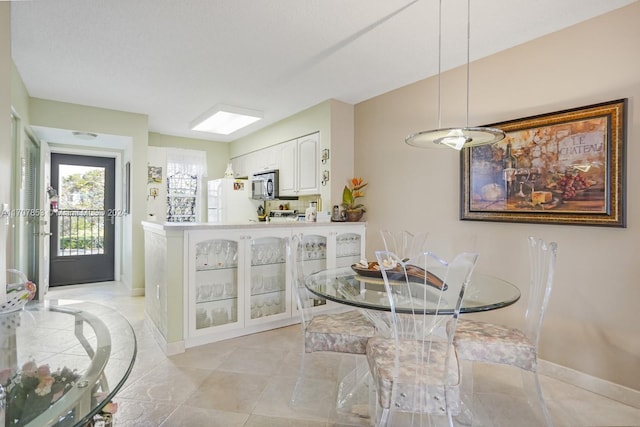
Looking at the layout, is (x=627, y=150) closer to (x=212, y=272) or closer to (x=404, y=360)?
(x=404, y=360)

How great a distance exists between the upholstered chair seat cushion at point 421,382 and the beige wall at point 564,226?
4.32 feet

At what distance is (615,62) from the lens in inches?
84.4

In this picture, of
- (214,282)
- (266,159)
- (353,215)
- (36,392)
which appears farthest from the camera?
(266,159)

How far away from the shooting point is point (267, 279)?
131 inches

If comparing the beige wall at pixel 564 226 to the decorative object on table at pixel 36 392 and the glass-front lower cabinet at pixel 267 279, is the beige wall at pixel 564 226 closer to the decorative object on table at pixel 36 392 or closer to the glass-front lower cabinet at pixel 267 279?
the glass-front lower cabinet at pixel 267 279

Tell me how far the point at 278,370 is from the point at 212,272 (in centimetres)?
105

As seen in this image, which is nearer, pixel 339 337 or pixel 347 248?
pixel 339 337

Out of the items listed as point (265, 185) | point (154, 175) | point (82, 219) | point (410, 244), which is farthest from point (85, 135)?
point (410, 244)

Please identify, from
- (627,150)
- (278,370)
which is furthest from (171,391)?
(627,150)

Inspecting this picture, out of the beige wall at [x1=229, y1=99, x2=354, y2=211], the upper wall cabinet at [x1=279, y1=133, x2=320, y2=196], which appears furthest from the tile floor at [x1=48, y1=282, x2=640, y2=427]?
the upper wall cabinet at [x1=279, y1=133, x2=320, y2=196]

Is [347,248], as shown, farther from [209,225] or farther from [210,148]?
[210,148]

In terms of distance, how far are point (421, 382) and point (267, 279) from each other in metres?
2.09

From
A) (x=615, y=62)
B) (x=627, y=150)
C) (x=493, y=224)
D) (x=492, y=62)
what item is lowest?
(x=493, y=224)

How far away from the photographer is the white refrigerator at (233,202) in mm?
5570
